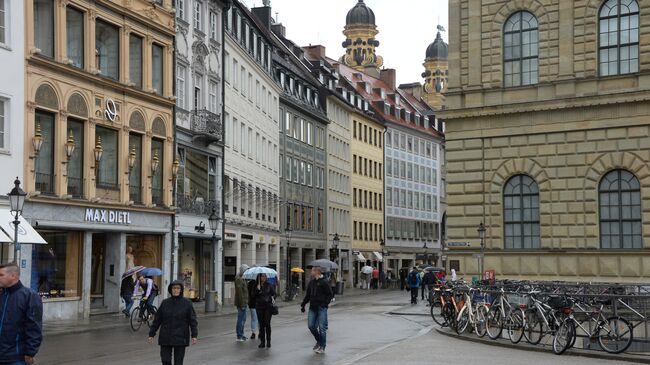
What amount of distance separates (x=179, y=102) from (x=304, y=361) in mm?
28013

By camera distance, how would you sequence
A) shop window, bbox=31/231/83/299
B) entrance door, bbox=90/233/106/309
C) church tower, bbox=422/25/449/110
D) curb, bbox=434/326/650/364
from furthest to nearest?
church tower, bbox=422/25/449/110
entrance door, bbox=90/233/106/309
shop window, bbox=31/231/83/299
curb, bbox=434/326/650/364

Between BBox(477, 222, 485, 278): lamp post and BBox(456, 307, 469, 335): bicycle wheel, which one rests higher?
BBox(477, 222, 485, 278): lamp post

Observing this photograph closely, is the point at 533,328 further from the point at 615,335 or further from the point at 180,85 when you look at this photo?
the point at 180,85

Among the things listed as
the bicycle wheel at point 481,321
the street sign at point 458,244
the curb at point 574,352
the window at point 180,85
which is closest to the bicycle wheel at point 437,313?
the bicycle wheel at point 481,321

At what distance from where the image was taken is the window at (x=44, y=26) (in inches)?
1395

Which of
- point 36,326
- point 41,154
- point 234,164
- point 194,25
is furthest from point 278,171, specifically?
point 36,326

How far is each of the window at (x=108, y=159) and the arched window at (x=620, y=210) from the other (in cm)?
1776

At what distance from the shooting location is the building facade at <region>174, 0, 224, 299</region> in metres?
47.1

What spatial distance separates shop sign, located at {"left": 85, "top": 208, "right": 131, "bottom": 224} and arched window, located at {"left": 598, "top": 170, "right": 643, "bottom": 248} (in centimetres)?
1738

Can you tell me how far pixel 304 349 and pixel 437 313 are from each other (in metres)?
9.85

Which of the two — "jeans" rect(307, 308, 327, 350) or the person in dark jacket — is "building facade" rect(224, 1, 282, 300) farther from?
the person in dark jacket

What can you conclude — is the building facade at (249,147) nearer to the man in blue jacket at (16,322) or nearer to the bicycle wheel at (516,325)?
the bicycle wheel at (516,325)

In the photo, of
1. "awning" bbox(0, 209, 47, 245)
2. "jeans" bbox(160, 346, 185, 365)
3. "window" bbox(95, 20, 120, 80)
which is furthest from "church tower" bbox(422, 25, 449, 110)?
"jeans" bbox(160, 346, 185, 365)

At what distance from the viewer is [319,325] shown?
22469 mm
